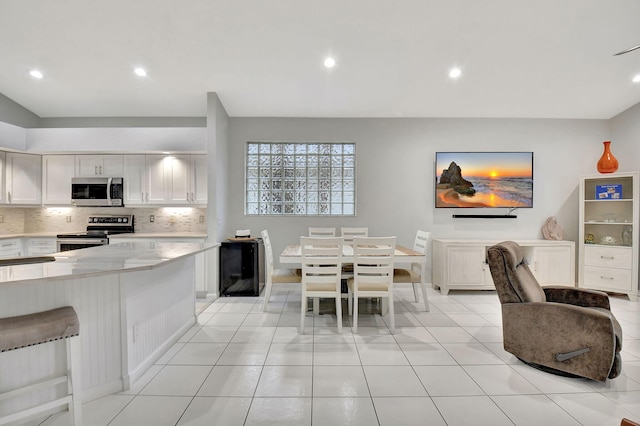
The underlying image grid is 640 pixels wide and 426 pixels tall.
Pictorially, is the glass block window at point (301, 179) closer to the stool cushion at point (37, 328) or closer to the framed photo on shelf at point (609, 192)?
the stool cushion at point (37, 328)

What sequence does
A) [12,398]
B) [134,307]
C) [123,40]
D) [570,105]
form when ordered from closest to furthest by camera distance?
[12,398] < [134,307] < [123,40] < [570,105]

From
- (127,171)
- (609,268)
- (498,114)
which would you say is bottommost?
(609,268)

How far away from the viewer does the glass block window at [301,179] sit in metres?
4.80

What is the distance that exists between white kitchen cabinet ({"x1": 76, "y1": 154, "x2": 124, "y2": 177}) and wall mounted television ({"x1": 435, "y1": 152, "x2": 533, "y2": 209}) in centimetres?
489

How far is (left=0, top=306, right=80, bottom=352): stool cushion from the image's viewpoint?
138cm

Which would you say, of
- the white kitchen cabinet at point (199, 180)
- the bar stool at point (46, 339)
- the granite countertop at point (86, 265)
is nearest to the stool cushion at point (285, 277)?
the granite countertop at point (86, 265)

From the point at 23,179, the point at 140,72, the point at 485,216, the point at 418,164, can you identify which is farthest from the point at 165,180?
the point at 485,216

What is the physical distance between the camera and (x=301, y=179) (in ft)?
15.9

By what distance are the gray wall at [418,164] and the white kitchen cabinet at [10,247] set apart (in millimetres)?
2795

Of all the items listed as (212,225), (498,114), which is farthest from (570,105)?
(212,225)

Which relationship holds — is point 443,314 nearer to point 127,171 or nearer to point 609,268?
point 609,268

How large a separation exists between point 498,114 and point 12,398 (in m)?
5.97

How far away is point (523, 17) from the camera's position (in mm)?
2893

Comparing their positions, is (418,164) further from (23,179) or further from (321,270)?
(23,179)
